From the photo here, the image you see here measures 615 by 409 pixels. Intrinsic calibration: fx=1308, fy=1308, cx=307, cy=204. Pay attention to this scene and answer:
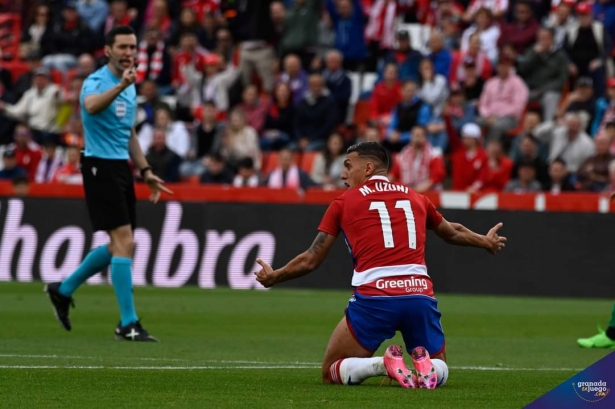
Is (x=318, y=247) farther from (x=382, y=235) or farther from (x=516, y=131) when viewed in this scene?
(x=516, y=131)

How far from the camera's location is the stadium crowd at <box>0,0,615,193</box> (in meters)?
21.7

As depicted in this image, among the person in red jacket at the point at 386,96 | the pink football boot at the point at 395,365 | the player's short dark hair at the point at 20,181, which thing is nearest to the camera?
the pink football boot at the point at 395,365

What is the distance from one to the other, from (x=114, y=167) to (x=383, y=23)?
46.6ft

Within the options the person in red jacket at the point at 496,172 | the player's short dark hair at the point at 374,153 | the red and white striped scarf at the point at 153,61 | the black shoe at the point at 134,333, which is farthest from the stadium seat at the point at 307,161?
the player's short dark hair at the point at 374,153

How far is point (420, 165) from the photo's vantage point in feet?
70.1

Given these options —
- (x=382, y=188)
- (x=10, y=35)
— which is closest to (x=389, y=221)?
(x=382, y=188)

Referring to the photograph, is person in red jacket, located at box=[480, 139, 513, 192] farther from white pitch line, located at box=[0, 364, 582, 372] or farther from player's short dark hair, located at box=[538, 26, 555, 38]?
white pitch line, located at box=[0, 364, 582, 372]

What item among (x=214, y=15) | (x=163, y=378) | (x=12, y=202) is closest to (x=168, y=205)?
(x=12, y=202)

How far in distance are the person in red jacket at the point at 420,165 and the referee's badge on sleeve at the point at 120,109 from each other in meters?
9.90

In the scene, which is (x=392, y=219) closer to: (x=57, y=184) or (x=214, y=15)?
(x=57, y=184)

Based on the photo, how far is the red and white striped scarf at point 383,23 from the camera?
2531 cm

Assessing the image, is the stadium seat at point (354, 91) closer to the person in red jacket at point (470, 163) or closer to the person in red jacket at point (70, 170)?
the person in red jacket at point (470, 163)

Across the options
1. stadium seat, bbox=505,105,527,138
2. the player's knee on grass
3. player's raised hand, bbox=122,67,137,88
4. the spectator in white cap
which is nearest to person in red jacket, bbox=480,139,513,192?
stadium seat, bbox=505,105,527,138

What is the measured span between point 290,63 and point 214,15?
3.24 meters
